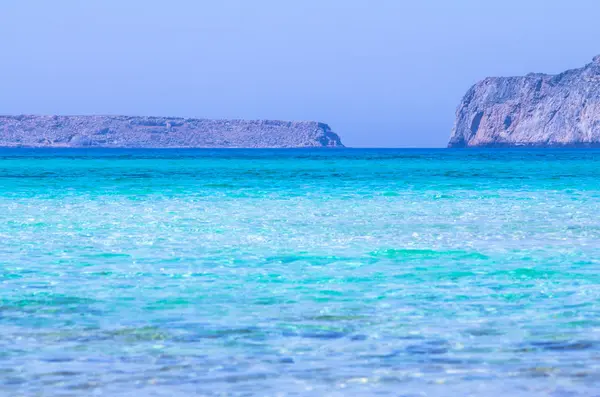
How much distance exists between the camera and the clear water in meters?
7.09

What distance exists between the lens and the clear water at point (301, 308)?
7.09 meters

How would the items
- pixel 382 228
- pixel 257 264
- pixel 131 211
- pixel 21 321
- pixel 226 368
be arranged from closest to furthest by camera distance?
pixel 226 368
pixel 21 321
pixel 257 264
pixel 382 228
pixel 131 211

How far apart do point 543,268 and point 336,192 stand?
2331 cm

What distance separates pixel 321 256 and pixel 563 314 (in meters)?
5.55

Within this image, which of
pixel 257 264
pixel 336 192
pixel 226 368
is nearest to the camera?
pixel 226 368

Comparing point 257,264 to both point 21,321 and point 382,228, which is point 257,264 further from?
point 382,228

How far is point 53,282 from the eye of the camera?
462 inches

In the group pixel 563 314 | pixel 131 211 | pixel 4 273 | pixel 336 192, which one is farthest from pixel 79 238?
pixel 336 192

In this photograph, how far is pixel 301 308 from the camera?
32.5 ft

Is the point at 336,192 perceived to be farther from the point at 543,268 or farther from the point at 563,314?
the point at 563,314

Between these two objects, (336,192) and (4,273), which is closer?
(4,273)

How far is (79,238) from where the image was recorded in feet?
57.0

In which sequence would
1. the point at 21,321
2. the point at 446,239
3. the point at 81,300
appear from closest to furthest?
the point at 21,321 < the point at 81,300 < the point at 446,239

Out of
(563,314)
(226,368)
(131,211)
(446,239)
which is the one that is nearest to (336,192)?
(131,211)
